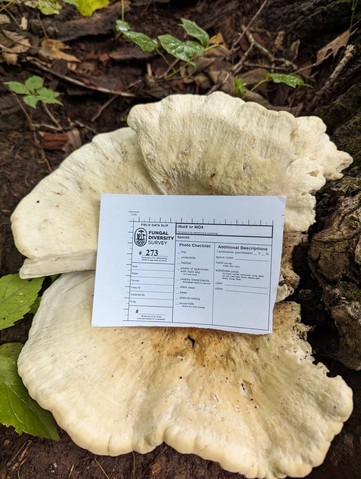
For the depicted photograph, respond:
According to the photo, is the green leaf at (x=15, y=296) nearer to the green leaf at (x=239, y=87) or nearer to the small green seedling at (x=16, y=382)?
the small green seedling at (x=16, y=382)

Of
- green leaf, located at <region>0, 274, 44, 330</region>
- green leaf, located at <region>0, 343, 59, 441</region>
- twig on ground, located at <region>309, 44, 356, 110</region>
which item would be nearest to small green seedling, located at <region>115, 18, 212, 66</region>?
twig on ground, located at <region>309, 44, 356, 110</region>

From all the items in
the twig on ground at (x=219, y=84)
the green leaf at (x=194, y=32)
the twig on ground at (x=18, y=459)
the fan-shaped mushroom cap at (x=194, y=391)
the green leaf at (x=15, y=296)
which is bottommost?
the twig on ground at (x=18, y=459)

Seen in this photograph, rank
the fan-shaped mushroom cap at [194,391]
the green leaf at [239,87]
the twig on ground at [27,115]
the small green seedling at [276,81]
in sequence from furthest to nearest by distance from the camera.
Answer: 1. the twig on ground at [27,115]
2. the green leaf at [239,87]
3. the small green seedling at [276,81]
4. the fan-shaped mushroom cap at [194,391]

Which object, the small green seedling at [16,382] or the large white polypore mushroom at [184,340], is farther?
the small green seedling at [16,382]

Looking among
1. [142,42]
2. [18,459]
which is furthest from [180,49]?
[18,459]

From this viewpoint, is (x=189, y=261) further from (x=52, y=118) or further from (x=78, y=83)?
(x=78, y=83)

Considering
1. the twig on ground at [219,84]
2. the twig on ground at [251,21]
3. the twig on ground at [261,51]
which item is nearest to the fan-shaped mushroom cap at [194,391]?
the twig on ground at [219,84]
